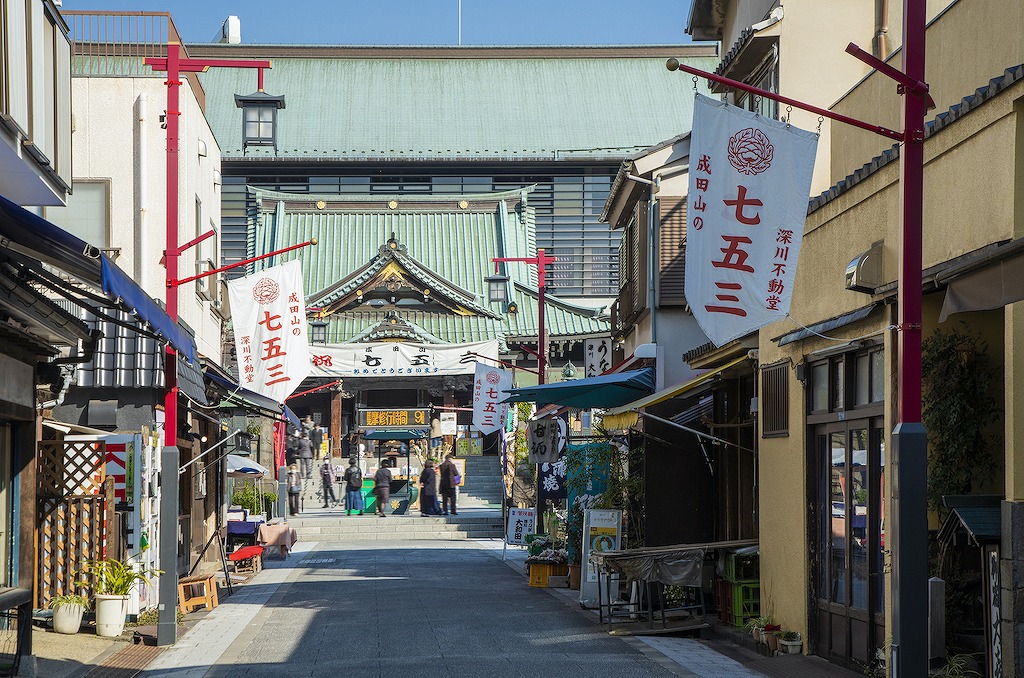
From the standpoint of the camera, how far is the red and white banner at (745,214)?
9.65 m

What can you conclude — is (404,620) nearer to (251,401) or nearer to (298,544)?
(251,401)

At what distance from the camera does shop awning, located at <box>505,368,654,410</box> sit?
19.6m

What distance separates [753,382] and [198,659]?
7932mm

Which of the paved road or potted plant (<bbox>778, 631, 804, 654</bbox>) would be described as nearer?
the paved road

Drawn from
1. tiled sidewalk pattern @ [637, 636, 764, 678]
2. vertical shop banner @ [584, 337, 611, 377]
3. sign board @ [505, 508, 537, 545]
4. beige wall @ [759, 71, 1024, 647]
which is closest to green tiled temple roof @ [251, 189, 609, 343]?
sign board @ [505, 508, 537, 545]

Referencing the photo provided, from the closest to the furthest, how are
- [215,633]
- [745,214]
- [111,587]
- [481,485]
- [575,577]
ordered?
[745,214]
[111,587]
[215,633]
[575,577]
[481,485]

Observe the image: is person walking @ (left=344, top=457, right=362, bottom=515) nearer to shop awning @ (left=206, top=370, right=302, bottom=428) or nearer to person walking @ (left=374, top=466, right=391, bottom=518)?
person walking @ (left=374, top=466, right=391, bottom=518)

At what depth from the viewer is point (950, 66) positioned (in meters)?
10.8

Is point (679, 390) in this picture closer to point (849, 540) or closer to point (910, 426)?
point (849, 540)

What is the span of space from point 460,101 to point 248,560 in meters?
40.1

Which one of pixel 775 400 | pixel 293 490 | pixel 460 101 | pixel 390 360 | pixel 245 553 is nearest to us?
pixel 775 400

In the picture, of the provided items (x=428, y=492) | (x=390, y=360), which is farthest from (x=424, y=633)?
(x=390, y=360)

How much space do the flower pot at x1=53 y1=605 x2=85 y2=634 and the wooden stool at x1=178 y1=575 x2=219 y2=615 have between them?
2.30 metres

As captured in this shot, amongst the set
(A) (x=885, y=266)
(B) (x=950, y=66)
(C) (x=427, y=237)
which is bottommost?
(A) (x=885, y=266)
